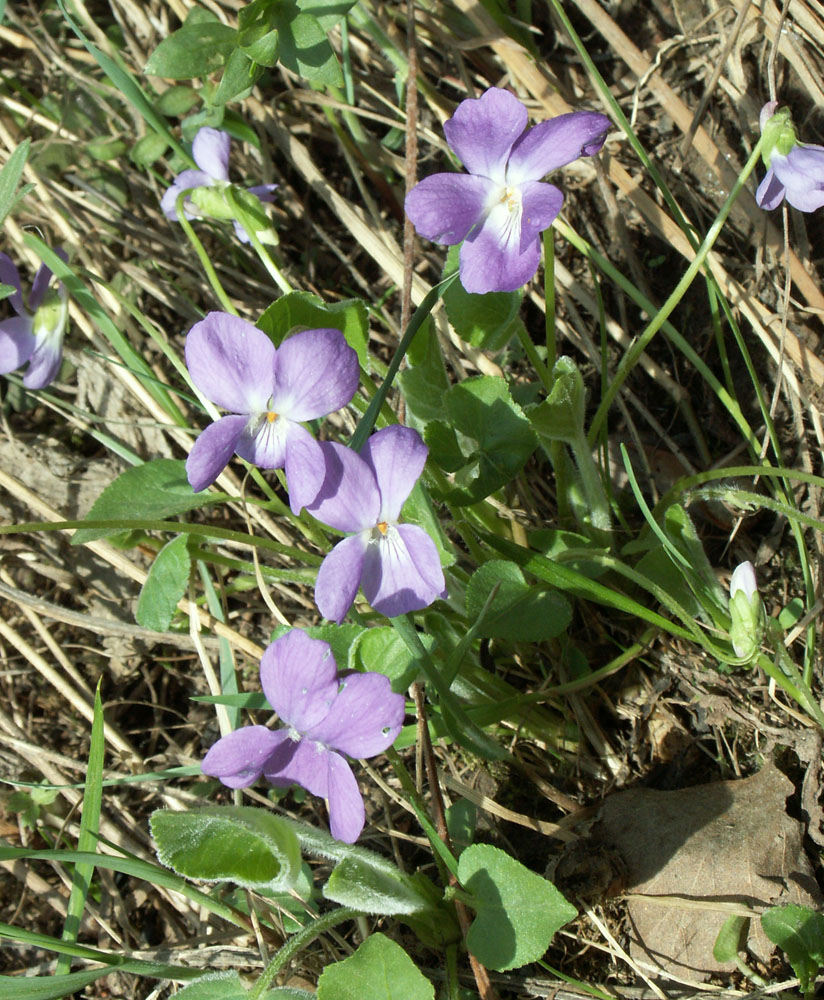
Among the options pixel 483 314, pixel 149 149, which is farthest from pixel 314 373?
pixel 149 149

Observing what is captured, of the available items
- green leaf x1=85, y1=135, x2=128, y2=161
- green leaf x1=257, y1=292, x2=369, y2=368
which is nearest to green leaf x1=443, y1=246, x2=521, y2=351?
green leaf x1=257, y1=292, x2=369, y2=368

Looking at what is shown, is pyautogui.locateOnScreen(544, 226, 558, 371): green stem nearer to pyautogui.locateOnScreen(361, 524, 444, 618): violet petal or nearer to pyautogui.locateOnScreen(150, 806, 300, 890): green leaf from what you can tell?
pyautogui.locateOnScreen(361, 524, 444, 618): violet petal

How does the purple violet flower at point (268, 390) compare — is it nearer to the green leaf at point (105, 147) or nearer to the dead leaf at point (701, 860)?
the dead leaf at point (701, 860)

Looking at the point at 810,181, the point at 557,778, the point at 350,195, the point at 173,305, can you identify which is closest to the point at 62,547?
the point at 173,305

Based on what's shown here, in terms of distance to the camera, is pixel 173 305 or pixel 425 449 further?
pixel 173 305

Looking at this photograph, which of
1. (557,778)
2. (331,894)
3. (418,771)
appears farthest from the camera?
(557,778)

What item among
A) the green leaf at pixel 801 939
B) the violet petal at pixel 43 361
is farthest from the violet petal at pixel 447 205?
the green leaf at pixel 801 939

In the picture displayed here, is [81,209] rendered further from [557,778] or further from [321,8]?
[557,778]
